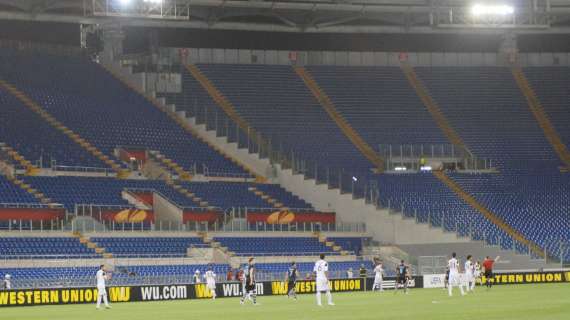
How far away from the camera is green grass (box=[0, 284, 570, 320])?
1304 inches

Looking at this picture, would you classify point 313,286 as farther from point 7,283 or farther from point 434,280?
point 7,283

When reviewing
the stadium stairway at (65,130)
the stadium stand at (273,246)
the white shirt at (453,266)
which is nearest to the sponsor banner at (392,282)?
the stadium stand at (273,246)

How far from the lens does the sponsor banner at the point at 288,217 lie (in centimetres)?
6581

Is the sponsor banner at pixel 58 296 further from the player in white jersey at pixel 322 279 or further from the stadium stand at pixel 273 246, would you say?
the stadium stand at pixel 273 246

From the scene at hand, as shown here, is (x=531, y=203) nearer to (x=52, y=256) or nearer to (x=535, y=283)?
(x=535, y=283)

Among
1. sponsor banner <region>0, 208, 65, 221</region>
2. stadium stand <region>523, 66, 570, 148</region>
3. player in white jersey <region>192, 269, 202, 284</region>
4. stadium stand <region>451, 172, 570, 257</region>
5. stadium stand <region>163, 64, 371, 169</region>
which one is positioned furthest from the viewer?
stadium stand <region>523, 66, 570, 148</region>

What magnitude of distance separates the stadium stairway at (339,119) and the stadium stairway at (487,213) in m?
3.91

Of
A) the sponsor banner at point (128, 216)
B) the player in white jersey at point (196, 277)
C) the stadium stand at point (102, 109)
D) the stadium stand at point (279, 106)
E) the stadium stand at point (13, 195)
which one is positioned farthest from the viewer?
the stadium stand at point (279, 106)

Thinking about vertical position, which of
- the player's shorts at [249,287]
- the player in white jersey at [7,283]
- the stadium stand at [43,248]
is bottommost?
the player's shorts at [249,287]

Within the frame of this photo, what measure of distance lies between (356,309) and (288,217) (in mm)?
29208

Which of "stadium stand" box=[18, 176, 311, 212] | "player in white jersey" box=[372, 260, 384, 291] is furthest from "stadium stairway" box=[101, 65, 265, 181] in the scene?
"player in white jersey" box=[372, 260, 384, 291]

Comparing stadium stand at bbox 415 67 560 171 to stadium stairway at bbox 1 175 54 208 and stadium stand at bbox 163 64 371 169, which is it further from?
stadium stairway at bbox 1 175 54 208

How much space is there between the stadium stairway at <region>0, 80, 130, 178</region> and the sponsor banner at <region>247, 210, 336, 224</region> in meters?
7.62

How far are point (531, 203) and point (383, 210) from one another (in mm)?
9545
